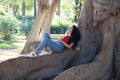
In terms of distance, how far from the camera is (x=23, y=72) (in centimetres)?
768

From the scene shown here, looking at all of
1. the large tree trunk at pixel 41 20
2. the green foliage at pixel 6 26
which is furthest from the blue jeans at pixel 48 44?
the green foliage at pixel 6 26

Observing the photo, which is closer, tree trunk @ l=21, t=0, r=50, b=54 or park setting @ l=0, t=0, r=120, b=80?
park setting @ l=0, t=0, r=120, b=80

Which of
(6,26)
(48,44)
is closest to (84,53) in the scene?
(48,44)

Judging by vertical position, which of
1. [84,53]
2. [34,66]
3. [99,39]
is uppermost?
[99,39]

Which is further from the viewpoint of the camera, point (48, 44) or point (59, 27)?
point (59, 27)

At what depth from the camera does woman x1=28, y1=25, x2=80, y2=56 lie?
793 cm

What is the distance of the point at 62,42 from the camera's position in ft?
26.7

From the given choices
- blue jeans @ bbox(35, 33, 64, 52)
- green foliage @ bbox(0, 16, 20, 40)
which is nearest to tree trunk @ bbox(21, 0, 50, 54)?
blue jeans @ bbox(35, 33, 64, 52)

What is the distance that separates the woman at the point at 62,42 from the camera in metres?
A: 7.93

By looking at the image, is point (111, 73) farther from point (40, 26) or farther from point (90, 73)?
point (40, 26)

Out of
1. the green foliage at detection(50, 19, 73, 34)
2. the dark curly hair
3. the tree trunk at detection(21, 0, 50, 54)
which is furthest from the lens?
the green foliage at detection(50, 19, 73, 34)

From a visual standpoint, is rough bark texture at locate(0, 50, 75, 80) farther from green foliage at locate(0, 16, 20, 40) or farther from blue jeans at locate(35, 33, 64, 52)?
green foliage at locate(0, 16, 20, 40)

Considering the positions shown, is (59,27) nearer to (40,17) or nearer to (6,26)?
(6,26)

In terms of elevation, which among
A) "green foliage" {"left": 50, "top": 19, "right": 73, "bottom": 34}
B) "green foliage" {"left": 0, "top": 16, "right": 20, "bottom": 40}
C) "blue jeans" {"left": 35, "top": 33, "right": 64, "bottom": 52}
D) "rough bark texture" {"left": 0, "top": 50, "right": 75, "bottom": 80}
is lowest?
"green foliage" {"left": 50, "top": 19, "right": 73, "bottom": 34}
